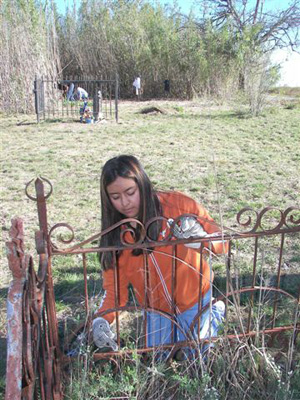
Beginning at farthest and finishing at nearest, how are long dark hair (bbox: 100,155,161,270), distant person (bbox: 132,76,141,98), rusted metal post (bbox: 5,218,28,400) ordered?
distant person (bbox: 132,76,141,98) < long dark hair (bbox: 100,155,161,270) < rusted metal post (bbox: 5,218,28,400)

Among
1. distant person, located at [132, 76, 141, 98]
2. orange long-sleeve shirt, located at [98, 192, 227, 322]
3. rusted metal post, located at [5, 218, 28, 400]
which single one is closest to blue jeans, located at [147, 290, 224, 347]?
orange long-sleeve shirt, located at [98, 192, 227, 322]

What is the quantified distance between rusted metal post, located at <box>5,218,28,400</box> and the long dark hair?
59 cm

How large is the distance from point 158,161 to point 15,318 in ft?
16.6

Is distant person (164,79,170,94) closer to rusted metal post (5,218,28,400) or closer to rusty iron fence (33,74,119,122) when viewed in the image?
rusty iron fence (33,74,119,122)

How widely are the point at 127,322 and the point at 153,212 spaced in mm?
981

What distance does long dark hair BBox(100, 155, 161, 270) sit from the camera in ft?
5.43

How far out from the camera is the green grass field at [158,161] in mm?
A: 3990

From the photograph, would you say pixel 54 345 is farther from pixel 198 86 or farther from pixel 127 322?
pixel 198 86

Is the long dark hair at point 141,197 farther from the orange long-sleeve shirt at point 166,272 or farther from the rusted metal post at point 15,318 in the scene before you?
the rusted metal post at point 15,318

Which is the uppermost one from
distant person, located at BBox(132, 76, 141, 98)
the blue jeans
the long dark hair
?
distant person, located at BBox(132, 76, 141, 98)

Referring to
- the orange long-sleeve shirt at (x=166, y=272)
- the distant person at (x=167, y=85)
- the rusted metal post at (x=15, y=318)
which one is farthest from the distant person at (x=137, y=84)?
the rusted metal post at (x=15, y=318)

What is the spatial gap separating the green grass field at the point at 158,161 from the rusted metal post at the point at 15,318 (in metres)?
0.87

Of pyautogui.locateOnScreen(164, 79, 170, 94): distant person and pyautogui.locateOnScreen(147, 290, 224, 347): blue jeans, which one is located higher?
pyautogui.locateOnScreen(164, 79, 170, 94): distant person

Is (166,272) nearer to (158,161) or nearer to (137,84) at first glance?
(158,161)
